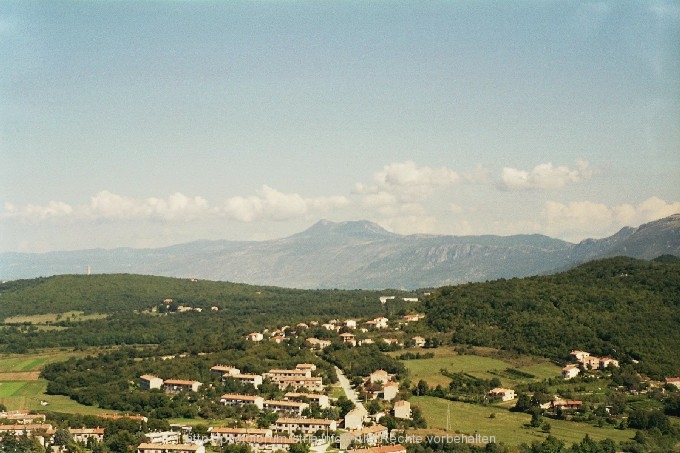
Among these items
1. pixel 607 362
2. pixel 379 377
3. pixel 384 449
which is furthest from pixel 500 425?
pixel 607 362

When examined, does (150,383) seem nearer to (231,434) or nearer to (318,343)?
(231,434)

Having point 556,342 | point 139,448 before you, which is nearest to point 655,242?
point 556,342

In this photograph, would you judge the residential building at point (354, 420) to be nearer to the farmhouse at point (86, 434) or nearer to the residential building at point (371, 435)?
the residential building at point (371, 435)

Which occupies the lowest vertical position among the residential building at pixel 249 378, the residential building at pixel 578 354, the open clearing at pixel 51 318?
the residential building at pixel 249 378

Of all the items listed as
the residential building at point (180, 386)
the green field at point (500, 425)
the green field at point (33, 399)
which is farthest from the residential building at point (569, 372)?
the green field at point (33, 399)

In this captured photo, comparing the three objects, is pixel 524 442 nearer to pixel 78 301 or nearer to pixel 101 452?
pixel 101 452

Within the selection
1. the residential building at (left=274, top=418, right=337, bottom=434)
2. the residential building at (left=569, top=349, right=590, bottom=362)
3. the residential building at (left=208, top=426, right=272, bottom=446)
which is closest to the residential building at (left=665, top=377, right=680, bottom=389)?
the residential building at (left=569, top=349, right=590, bottom=362)
